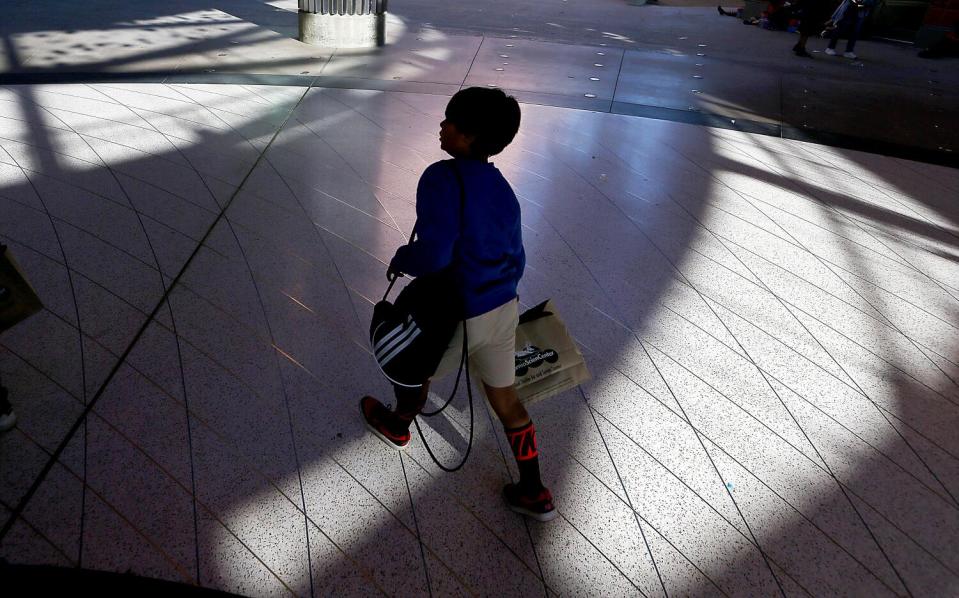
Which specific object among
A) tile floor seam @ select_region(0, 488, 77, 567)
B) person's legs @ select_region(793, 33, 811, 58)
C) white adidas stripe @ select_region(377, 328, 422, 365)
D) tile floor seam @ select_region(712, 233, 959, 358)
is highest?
person's legs @ select_region(793, 33, 811, 58)

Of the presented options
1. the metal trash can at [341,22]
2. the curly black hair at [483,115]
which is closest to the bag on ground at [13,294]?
the curly black hair at [483,115]

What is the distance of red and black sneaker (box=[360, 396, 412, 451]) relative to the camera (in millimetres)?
2609

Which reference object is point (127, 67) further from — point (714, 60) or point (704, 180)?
point (714, 60)

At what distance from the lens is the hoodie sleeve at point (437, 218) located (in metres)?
1.80

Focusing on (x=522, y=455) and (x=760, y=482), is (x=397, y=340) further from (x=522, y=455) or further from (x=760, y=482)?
(x=760, y=482)

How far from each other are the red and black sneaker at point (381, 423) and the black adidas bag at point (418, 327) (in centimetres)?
56

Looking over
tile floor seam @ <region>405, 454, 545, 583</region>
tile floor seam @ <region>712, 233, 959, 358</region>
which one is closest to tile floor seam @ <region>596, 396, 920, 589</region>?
tile floor seam @ <region>405, 454, 545, 583</region>

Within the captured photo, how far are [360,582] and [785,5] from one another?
12.7m

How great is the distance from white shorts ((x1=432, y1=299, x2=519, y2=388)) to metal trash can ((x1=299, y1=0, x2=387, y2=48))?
736 cm

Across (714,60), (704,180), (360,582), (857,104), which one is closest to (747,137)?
(704,180)

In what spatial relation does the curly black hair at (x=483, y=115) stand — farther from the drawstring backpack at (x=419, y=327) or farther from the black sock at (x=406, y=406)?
the black sock at (x=406, y=406)

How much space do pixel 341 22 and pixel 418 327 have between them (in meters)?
7.48

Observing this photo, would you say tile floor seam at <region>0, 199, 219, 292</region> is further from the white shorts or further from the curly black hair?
the curly black hair

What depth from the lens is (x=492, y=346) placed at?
2098 mm
